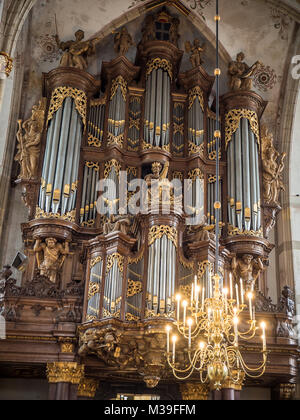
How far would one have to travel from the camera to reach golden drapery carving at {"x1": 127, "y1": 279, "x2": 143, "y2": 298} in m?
11.4

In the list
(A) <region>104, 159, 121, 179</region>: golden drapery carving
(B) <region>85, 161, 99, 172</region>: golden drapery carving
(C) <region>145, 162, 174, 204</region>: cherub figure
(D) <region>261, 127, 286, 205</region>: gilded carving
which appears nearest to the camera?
(C) <region>145, 162, 174, 204</region>: cherub figure

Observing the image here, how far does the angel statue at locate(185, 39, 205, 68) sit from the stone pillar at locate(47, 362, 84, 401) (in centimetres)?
798

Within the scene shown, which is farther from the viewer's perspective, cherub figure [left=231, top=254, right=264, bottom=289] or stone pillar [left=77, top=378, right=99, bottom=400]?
cherub figure [left=231, top=254, right=264, bottom=289]

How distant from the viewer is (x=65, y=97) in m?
14.5

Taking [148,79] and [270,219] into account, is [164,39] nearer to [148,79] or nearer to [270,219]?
[148,79]

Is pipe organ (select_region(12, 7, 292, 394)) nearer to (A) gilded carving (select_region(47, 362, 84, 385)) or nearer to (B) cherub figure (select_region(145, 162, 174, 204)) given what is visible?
(B) cherub figure (select_region(145, 162, 174, 204))

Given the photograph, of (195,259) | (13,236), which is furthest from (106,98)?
(195,259)

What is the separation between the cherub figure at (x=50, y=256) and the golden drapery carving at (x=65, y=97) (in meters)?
3.18

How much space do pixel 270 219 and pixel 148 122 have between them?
3.59 meters

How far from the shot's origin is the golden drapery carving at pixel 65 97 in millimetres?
14359

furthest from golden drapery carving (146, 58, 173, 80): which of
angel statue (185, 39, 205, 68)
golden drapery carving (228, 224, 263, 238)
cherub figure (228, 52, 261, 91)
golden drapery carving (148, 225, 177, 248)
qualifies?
Answer: golden drapery carving (148, 225, 177, 248)

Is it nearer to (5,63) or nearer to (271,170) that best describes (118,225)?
(5,63)

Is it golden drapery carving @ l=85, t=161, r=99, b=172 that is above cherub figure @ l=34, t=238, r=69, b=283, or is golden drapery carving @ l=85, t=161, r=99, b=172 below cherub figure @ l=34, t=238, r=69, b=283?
above

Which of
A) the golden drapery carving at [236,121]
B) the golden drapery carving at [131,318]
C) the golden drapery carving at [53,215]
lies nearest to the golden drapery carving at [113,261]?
the golden drapery carving at [131,318]
